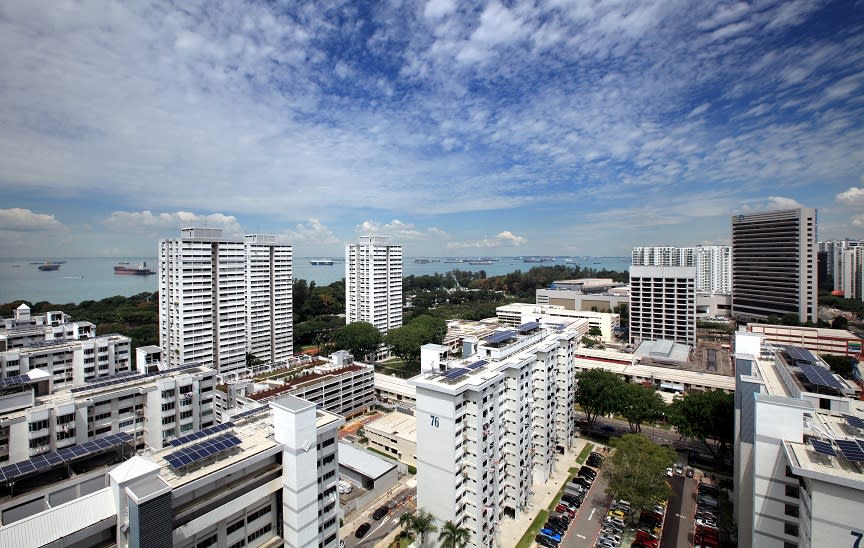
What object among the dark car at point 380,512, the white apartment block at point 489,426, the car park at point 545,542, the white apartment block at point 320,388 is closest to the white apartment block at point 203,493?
the white apartment block at point 489,426

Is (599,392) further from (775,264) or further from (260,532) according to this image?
(775,264)

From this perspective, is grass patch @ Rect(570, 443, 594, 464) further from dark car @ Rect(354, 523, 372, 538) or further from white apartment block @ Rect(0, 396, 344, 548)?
white apartment block @ Rect(0, 396, 344, 548)

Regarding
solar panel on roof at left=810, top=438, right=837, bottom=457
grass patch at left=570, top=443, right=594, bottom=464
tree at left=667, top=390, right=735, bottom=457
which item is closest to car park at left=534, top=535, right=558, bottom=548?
grass patch at left=570, top=443, right=594, bottom=464

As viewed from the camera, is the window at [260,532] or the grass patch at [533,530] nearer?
the window at [260,532]

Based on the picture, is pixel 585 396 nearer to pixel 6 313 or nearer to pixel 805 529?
pixel 805 529

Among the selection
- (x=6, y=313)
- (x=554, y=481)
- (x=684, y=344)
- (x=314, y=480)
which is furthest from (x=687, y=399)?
(x=6, y=313)

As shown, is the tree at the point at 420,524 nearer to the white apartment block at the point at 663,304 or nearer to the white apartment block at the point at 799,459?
the white apartment block at the point at 799,459
